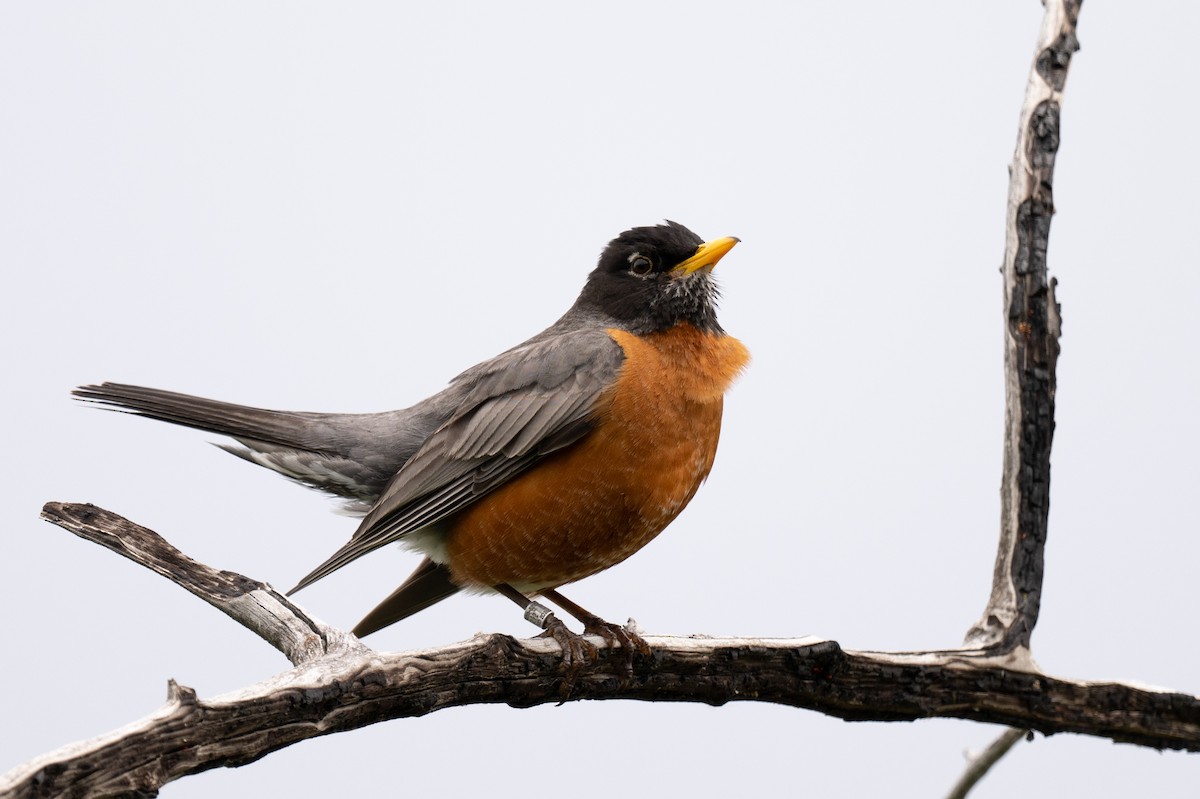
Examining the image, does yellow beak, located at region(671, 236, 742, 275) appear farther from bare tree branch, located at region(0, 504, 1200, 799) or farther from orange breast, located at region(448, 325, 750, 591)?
bare tree branch, located at region(0, 504, 1200, 799)

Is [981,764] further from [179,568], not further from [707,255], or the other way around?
[179,568]

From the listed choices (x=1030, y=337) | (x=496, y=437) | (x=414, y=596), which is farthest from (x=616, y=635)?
(x=1030, y=337)

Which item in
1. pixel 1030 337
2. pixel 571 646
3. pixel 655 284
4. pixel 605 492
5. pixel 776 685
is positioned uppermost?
pixel 655 284

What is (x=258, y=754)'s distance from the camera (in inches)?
120

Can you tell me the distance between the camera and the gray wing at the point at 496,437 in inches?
161

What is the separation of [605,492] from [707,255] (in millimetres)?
1021

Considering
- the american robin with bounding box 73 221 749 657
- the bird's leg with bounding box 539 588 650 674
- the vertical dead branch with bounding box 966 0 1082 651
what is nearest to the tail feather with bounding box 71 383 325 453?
the american robin with bounding box 73 221 749 657

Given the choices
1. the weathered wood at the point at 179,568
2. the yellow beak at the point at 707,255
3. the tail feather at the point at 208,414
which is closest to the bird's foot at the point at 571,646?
the weathered wood at the point at 179,568

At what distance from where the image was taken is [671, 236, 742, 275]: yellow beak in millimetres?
4395

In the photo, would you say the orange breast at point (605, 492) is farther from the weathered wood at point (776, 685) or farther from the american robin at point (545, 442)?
the weathered wood at point (776, 685)

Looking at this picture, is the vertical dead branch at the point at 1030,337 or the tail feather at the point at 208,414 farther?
the tail feather at the point at 208,414

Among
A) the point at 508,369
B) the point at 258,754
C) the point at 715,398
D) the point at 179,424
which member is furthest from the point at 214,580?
the point at 715,398

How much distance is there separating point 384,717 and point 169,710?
650 mm

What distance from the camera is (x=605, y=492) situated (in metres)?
3.96
